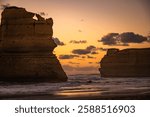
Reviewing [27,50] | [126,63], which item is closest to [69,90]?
[27,50]

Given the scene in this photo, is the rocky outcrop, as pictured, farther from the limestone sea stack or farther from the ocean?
the ocean

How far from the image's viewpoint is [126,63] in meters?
68.9

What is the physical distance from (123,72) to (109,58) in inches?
139

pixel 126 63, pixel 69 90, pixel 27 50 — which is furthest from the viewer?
pixel 126 63

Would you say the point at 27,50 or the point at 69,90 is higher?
the point at 27,50

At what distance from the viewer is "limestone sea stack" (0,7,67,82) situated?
35125mm

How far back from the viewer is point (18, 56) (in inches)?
1398

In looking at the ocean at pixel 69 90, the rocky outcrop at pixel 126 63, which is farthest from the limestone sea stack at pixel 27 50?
the rocky outcrop at pixel 126 63

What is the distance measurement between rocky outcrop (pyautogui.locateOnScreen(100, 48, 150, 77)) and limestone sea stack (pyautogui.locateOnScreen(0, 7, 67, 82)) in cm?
3255

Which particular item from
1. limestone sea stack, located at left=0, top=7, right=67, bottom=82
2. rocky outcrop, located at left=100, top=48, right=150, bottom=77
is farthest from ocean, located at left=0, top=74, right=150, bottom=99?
rocky outcrop, located at left=100, top=48, right=150, bottom=77

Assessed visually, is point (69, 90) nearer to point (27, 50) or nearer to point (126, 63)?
point (27, 50)

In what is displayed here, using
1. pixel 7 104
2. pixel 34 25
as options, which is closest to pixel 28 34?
pixel 34 25

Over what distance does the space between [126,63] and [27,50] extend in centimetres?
3557

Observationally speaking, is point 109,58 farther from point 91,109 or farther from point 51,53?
point 91,109
